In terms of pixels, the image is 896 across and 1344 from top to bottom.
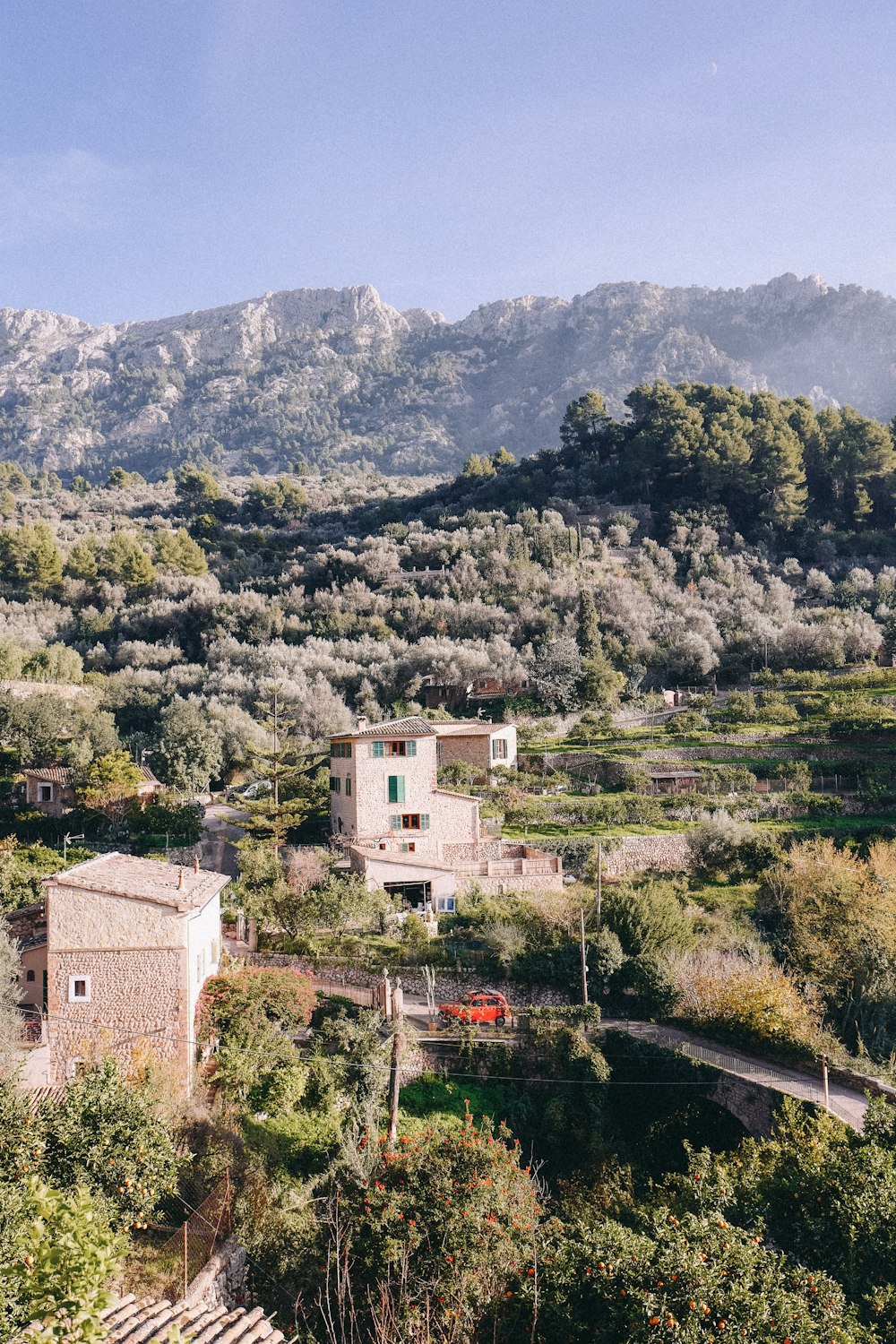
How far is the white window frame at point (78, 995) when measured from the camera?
1708 centimetres

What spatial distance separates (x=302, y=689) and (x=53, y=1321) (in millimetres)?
32248

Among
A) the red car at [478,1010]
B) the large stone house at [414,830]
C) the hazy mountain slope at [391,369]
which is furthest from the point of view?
the hazy mountain slope at [391,369]

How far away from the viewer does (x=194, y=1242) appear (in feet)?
43.1

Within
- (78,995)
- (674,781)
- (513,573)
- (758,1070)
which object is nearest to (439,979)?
(758,1070)

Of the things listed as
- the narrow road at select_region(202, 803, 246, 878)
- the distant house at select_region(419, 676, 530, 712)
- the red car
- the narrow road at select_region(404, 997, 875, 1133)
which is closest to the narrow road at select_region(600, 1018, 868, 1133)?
the narrow road at select_region(404, 997, 875, 1133)

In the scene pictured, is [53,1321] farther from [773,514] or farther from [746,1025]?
[773,514]

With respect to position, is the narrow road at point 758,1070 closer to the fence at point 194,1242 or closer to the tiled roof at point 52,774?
the fence at point 194,1242

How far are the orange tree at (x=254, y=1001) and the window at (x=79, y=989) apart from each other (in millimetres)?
2107

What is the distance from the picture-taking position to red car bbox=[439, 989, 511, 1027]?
20.2 m

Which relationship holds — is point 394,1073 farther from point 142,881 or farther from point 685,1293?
point 685,1293

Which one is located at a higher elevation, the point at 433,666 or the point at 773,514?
the point at 773,514

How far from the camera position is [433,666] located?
4234 centimetres

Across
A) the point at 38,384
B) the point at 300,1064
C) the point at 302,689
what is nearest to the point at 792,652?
the point at 302,689

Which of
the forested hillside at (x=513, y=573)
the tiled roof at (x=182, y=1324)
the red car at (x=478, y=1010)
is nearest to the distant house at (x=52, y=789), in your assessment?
the forested hillside at (x=513, y=573)
